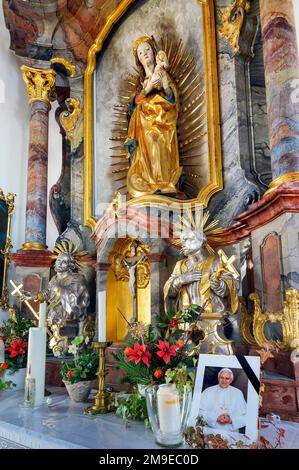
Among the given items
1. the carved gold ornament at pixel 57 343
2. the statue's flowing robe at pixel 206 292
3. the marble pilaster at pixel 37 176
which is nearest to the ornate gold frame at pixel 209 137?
the marble pilaster at pixel 37 176

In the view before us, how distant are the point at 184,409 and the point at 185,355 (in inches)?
16.5

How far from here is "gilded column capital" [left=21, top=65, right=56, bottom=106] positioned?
632 cm

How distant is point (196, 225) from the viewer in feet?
14.0

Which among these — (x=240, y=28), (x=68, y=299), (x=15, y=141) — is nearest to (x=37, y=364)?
(x=68, y=299)

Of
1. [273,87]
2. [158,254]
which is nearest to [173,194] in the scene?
[158,254]

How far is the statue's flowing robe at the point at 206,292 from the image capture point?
→ 3.34 m

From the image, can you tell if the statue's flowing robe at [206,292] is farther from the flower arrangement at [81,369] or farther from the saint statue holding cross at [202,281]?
the flower arrangement at [81,369]

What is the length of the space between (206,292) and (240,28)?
3.08 meters

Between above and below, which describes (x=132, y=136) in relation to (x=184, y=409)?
above

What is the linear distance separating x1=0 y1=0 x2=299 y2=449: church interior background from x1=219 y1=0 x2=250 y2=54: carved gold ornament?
2 cm

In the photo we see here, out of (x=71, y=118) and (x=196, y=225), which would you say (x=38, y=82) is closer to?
(x=71, y=118)

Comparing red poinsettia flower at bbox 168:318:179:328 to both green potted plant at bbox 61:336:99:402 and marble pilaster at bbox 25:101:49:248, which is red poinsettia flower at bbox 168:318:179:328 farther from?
marble pilaster at bbox 25:101:49:248

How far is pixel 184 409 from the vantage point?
2014 mm

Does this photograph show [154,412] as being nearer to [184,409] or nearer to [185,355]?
[184,409]
